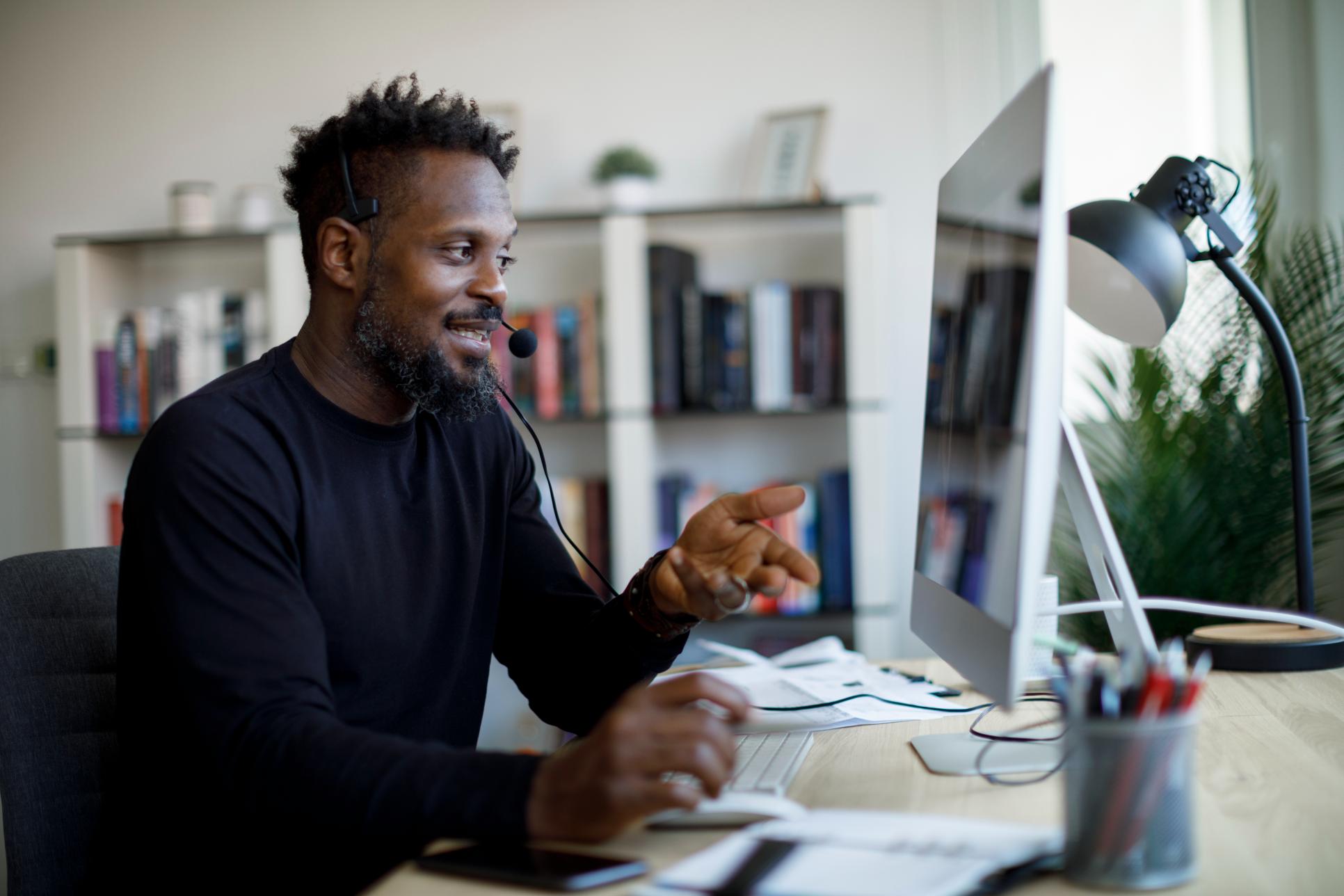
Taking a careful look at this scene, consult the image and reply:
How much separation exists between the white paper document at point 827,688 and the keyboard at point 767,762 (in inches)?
0.8

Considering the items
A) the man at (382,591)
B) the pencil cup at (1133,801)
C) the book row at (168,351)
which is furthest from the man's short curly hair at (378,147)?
the book row at (168,351)

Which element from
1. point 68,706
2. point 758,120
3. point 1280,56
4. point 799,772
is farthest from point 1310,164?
point 68,706

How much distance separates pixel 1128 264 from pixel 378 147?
2.82ft

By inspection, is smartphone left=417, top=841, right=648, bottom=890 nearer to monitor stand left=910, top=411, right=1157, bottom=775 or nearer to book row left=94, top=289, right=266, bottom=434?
monitor stand left=910, top=411, right=1157, bottom=775

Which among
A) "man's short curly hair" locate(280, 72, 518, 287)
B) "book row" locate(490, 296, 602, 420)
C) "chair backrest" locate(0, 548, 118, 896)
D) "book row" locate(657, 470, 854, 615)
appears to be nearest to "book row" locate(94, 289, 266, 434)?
"book row" locate(490, 296, 602, 420)

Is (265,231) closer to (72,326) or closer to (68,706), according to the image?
(72,326)

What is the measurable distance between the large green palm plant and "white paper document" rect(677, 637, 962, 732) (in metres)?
0.84

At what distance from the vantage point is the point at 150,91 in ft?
10.4

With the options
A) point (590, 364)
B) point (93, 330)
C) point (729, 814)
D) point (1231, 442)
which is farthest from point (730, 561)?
point (93, 330)

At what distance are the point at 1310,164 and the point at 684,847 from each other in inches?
79.9

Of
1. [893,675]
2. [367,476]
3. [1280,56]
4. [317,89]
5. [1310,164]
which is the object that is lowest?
[893,675]

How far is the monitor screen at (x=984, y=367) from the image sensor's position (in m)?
0.81

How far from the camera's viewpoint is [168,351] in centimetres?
291

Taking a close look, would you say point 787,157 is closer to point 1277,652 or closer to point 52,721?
point 1277,652
